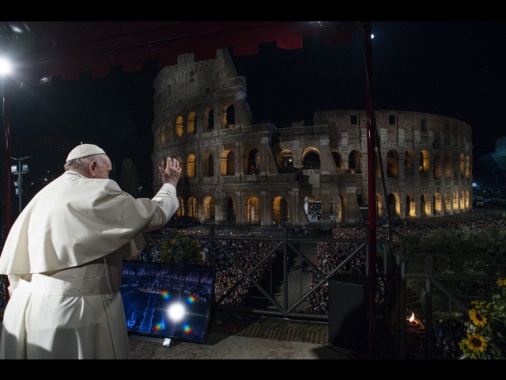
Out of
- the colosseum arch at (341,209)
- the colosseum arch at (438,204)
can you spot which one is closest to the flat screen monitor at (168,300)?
the colosseum arch at (341,209)

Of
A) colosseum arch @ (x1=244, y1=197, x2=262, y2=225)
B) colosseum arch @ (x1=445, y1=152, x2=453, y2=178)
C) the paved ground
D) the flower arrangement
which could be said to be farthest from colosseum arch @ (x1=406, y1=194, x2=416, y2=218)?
the flower arrangement

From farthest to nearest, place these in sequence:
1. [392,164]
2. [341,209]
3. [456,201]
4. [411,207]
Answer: [456,201], [392,164], [411,207], [341,209]

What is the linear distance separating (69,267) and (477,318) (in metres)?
3.58

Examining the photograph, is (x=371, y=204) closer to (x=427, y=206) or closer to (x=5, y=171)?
(x=5, y=171)

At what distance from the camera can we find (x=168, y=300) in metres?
3.97

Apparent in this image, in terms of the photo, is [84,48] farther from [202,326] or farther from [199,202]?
[199,202]

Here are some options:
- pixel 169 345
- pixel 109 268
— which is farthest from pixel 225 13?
pixel 169 345

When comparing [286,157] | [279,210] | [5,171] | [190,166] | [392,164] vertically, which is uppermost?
[286,157]

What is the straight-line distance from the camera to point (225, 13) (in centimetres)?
211

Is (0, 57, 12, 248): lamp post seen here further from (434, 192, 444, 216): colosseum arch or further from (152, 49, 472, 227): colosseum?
(434, 192, 444, 216): colosseum arch

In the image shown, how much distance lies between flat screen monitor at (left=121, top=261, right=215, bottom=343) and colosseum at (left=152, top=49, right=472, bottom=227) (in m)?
22.9

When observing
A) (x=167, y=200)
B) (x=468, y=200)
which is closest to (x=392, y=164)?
(x=468, y=200)

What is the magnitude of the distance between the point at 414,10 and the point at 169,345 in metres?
4.17

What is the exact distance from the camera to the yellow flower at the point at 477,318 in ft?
9.39
